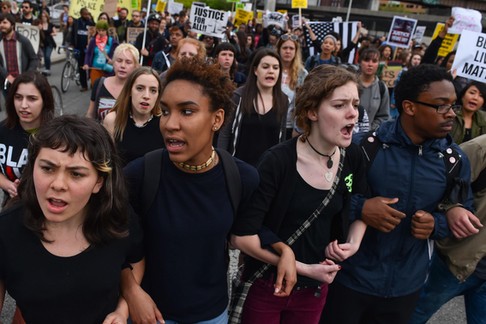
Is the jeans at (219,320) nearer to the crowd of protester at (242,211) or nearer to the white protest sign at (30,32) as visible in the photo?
the crowd of protester at (242,211)

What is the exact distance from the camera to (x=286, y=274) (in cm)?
187

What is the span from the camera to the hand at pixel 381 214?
2057mm

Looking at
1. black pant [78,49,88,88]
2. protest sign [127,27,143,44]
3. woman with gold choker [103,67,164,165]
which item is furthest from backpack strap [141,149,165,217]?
black pant [78,49,88,88]

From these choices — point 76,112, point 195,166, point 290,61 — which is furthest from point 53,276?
point 76,112

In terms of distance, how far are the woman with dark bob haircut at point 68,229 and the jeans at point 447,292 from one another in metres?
1.92

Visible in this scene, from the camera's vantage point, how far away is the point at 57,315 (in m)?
1.57

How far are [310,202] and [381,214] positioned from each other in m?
0.36

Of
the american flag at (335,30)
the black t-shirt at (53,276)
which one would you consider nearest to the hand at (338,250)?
the black t-shirt at (53,276)

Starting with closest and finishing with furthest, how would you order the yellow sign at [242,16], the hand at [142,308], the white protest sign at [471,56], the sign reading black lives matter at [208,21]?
the hand at [142,308]
the white protest sign at [471,56]
the sign reading black lives matter at [208,21]
the yellow sign at [242,16]

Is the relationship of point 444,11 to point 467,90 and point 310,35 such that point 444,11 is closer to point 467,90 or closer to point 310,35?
point 310,35

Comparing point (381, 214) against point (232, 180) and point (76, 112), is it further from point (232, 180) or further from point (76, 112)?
point (76, 112)

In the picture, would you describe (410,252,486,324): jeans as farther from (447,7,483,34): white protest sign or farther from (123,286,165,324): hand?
(447,7,483,34): white protest sign

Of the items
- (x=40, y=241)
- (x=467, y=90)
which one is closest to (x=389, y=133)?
(x=40, y=241)

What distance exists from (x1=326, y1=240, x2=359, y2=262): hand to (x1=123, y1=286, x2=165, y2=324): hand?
0.83 metres
